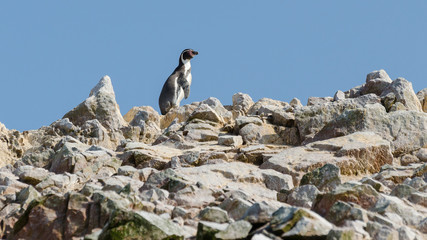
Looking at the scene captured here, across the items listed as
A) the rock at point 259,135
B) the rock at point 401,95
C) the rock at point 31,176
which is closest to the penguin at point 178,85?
the rock at point 401,95

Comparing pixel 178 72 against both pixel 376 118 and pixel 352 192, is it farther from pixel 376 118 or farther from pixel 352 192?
pixel 352 192

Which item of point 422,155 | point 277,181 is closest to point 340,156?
point 422,155

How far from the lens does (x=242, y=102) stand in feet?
92.6

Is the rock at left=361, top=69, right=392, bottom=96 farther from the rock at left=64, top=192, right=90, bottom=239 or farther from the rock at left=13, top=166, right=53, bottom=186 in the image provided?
the rock at left=64, top=192, right=90, bottom=239

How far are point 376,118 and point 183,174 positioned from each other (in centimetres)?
687

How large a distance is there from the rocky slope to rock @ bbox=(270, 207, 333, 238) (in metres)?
0.01

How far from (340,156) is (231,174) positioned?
2807 millimetres

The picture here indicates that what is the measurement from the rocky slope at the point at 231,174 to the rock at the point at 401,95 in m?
0.05

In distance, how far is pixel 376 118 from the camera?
61.0 ft

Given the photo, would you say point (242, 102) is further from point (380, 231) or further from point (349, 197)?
point (380, 231)

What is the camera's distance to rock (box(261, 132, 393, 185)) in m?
15.6

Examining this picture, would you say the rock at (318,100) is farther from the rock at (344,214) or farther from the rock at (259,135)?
the rock at (344,214)

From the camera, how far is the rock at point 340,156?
1561cm

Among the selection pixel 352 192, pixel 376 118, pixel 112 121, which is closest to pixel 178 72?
pixel 112 121
